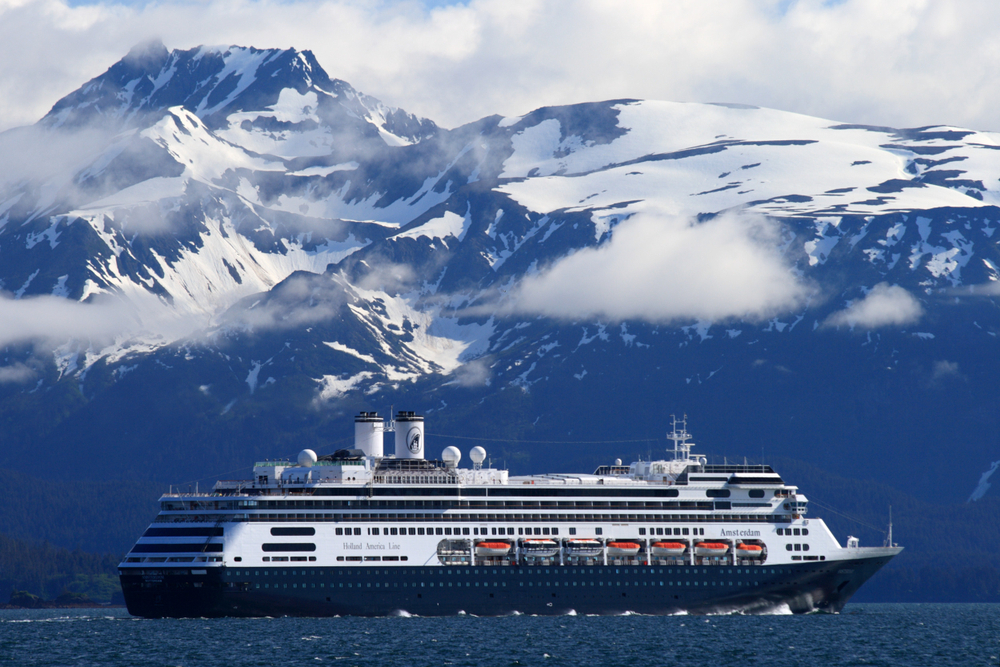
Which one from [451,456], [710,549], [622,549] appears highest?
[451,456]

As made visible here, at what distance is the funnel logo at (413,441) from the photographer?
136 metres

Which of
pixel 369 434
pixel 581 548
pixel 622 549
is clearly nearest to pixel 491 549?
pixel 581 548

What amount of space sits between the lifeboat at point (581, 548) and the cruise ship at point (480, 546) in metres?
0.12

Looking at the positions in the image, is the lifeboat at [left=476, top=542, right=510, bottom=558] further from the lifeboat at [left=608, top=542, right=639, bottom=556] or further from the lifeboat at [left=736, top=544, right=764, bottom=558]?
the lifeboat at [left=736, top=544, right=764, bottom=558]

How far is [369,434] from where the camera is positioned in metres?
136

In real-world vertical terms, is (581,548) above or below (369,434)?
below

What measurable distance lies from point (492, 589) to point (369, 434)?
21070mm

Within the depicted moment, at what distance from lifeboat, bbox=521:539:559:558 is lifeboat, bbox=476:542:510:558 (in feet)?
5.30

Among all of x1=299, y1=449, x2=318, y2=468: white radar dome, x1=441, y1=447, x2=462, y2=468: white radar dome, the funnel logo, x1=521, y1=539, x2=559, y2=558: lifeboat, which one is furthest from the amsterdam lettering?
x1=299, y1=449, x2=318, y2=468: white radar dome

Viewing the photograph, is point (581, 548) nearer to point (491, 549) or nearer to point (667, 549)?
point (667, 549)

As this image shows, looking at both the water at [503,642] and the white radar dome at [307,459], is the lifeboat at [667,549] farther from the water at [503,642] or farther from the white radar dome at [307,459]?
the white radar dome at [307,459]

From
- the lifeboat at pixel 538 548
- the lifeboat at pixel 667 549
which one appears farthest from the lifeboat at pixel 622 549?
the lifeboat at pixel 538 548

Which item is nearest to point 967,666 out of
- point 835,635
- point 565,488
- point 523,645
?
point 835,635

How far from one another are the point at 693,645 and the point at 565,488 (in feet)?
85.1
